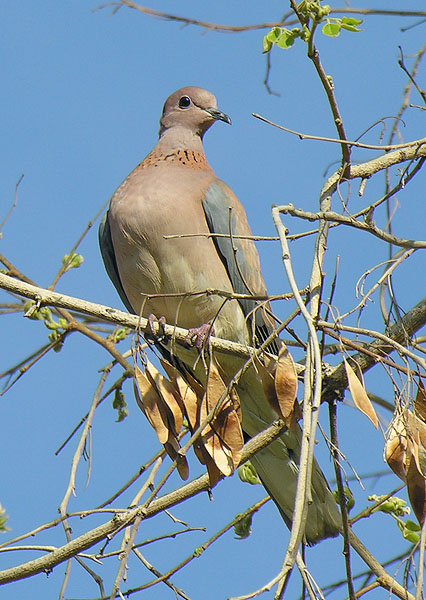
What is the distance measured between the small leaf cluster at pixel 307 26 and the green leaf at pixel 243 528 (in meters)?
1.72

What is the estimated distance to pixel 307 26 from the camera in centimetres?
243

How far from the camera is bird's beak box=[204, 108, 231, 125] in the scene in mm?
4648

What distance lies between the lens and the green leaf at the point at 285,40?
8.29 feet

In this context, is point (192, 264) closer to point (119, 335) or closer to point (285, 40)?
point (119, 335)

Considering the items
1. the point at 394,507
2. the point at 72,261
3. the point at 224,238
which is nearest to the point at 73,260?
the point at 72,261

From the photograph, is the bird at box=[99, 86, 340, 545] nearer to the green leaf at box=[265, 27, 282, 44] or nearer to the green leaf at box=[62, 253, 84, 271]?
the green leaf at box=[62, 253, 84, 271]

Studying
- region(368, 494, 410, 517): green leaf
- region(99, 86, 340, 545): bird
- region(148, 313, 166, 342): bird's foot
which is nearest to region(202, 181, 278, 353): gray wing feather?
region(99, 86, 340, 545): bird

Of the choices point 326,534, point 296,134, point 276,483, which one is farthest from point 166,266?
point 296,134

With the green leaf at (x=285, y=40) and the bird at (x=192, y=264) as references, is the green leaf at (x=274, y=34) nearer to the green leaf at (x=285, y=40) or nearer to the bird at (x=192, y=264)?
the green leaf at (x=285, y=40)

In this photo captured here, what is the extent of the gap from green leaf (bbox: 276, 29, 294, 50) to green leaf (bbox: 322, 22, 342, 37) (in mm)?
102

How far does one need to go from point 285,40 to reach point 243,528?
179cm

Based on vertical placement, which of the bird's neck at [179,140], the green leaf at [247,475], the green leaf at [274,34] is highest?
the bird's neck at [179,140]

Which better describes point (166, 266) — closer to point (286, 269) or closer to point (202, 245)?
point (202, 245)

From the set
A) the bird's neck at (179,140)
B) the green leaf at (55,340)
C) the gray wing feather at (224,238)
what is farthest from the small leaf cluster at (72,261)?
the bird's neck at (179,140)
